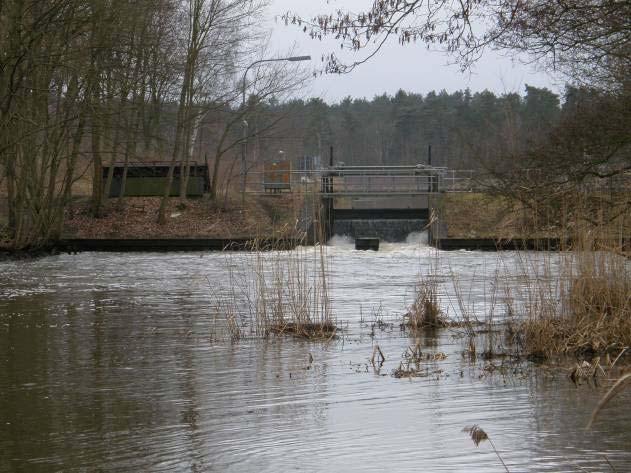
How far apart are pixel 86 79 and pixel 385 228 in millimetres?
17977

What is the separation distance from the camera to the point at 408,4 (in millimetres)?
6793

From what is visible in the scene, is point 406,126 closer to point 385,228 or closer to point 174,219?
point 385,228

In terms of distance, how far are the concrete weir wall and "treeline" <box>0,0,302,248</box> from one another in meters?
6.93

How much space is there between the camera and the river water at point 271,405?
5281 millimetres

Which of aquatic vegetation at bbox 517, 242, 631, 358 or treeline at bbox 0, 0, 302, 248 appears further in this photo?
treeline at bbox 0, 0, 302, 248

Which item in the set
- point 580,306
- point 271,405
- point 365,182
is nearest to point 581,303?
point 580,306

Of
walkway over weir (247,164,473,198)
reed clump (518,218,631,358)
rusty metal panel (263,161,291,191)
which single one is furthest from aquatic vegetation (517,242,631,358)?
rusty metal panel (263,161,291,191)

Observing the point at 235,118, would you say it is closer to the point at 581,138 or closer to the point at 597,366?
the point at 581,138

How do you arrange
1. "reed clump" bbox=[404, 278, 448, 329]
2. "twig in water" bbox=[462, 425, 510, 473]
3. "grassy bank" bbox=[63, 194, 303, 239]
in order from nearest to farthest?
"twig in water" bbox=[462, 425, 510, 473], "reed clump" bbox=[404, 278, 448, 329], "grassy bank" bbox=[63, 194, 303, 239]

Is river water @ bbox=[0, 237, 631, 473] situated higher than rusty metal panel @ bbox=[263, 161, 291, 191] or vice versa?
rusty metal panel @ bbox=[263, 161, 291, 191]

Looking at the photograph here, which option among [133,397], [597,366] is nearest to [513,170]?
[597,366]

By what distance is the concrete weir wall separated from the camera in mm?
34781

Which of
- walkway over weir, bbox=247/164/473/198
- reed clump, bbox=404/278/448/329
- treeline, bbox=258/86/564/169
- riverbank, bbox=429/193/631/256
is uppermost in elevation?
treeline, bbox=258/86/564/169

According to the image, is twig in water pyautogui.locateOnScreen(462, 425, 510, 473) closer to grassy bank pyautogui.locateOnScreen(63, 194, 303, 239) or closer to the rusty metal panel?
grassy bank pyautogui.locateOnScreen(63, 194, 303, 239)
